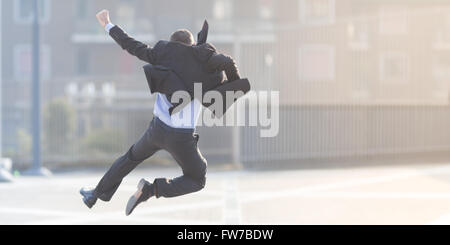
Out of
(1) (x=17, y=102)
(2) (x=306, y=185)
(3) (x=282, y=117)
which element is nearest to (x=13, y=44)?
(1) (x=17, y=102)

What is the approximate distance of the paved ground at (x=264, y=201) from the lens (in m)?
7.79

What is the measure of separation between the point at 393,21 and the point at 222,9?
6.56 metres

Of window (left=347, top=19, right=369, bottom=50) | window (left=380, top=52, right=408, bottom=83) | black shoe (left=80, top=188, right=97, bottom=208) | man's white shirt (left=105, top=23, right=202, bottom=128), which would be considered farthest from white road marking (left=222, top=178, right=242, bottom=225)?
window (left=347, top=19, right=369, bottom=50)

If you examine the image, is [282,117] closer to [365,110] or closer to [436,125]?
[365,110]

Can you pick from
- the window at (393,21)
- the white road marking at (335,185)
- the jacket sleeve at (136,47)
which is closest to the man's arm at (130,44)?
the jacket sleeve at (136,47)

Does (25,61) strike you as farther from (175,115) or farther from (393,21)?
(175,115)

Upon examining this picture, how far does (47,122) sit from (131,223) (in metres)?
8.00

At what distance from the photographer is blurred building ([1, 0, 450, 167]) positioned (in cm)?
1496

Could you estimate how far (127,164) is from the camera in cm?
511

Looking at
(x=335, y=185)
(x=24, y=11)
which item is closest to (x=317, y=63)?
(x=24, y=11)

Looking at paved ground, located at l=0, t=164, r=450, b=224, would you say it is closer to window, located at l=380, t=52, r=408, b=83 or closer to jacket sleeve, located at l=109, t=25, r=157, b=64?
jacket sleeve, located at l=109, t=25, r=157, b=64

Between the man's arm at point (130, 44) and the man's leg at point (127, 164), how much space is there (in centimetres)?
56

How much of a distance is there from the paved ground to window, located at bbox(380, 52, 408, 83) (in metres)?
11.5

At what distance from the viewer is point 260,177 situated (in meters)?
12.7
